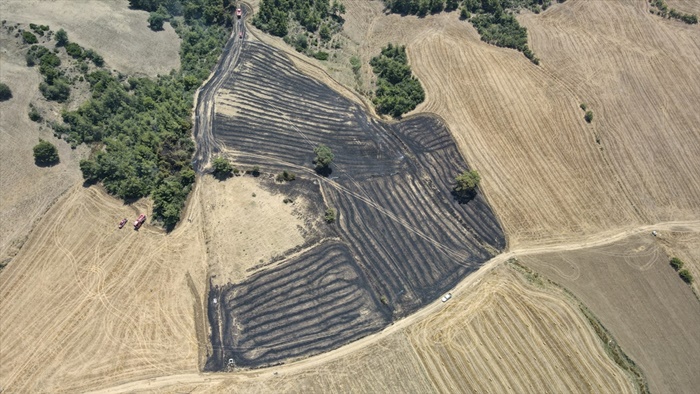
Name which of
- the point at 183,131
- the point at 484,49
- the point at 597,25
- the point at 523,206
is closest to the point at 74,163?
the point at 183,131

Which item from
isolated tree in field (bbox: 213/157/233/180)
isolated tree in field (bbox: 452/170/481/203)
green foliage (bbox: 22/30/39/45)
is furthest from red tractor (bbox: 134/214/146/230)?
isolated tree in field (bbox: 452/170/481/203)

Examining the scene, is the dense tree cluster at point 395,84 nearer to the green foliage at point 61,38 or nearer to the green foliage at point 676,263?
the green foliage at point 676,263

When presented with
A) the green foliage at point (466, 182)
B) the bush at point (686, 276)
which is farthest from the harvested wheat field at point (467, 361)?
the bush at point (686, 276)

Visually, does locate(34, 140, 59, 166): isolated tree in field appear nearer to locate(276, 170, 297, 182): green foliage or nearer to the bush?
locate(276, 170, 297, 182): green foliage

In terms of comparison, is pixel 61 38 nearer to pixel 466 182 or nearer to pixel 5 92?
pixel 5 92

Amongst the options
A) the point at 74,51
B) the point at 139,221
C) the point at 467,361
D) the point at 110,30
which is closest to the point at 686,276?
the point at 467,361

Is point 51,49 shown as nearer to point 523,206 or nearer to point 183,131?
point 183,131

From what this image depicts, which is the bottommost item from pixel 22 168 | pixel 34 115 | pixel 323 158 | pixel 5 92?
pixel 22 168
